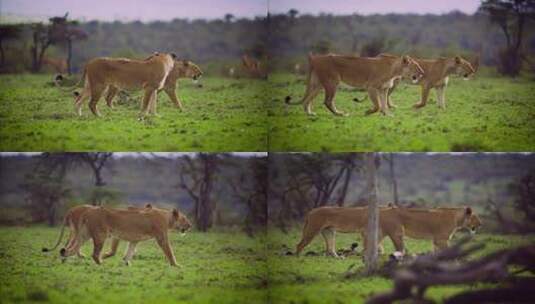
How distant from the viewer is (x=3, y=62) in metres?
6.66

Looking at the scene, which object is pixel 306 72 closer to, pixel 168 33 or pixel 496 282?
pixel 168 33

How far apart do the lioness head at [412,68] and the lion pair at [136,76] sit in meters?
1.39

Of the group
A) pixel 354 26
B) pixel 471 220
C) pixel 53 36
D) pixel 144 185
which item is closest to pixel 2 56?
pixel 53 36

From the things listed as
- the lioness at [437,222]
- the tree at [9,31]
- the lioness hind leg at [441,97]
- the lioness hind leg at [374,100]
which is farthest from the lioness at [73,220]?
the lioness hind leg at [441,97]

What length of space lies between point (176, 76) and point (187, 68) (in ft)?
0.31

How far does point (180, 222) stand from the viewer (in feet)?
21.9

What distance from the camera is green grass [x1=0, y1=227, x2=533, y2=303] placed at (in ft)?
21.5

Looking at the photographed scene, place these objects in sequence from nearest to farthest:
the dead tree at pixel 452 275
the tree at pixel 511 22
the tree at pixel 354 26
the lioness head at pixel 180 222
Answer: the dead tree at pixel 452 275 → the tree at pixel 511 22 → the tree at pixel 354 26 → the lioness head at pixel 180 222

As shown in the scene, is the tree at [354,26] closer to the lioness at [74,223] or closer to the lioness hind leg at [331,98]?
the lioness hind leg at [331,98]

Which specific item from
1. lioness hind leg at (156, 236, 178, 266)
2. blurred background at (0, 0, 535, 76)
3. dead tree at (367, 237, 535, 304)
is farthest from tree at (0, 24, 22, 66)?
dead tree at (367, 237, 535, 304)

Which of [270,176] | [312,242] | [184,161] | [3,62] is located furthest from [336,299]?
[3,62]

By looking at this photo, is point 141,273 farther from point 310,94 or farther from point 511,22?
point 511,22

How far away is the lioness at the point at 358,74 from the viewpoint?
6617mm

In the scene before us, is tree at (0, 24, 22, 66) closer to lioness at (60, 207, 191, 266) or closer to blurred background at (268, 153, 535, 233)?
lioness at (60, 207, 191, 266)
